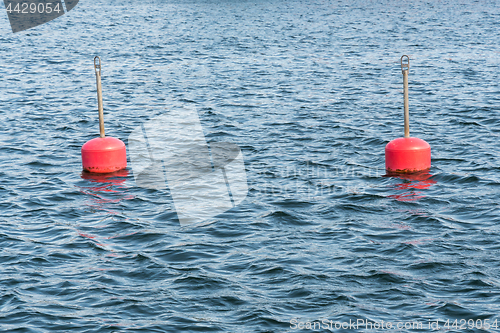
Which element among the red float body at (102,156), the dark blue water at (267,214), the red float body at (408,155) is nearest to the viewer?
the dark blue water at (267,214)

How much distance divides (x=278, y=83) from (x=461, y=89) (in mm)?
8178

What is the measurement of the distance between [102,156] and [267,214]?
500 cm

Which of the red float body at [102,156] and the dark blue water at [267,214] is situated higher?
the red float body at [102,156]

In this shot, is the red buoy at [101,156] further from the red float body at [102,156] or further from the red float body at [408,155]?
the red float body at [408,155]

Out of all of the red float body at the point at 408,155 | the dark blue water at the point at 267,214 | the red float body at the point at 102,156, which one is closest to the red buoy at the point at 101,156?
the red float body at the point at 102,156

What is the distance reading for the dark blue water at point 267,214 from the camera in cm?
926

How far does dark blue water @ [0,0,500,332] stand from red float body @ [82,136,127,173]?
1.11 feet

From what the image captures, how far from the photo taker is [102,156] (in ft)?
52.1

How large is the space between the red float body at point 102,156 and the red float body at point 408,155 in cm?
670

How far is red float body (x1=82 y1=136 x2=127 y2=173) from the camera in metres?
15.9

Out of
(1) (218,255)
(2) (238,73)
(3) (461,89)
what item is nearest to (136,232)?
(1) (218,255)

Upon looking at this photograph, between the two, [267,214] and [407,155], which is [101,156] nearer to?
[267,214]

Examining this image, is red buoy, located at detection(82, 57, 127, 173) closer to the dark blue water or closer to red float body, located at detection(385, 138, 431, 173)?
the dark blue water

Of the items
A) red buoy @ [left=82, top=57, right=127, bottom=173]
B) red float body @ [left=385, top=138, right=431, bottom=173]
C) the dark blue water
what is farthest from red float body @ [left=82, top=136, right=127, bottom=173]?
red float body @ [left=385, top=138, right=431, bottom=173]
